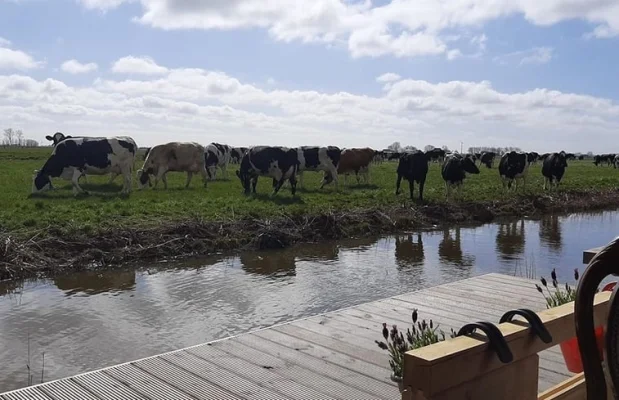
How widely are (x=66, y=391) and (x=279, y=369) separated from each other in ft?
4.79

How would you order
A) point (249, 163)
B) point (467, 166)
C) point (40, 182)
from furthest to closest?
point (467, 166)
point (249, 163)
point (40, 182)

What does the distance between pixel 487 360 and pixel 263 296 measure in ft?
19.3

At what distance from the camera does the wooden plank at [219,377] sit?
395 cm

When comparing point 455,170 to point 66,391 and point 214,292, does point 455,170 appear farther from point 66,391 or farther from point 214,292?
point 66,391

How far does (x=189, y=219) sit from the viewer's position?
39.4ft

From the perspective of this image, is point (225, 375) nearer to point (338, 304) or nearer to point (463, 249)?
point (338, 304)

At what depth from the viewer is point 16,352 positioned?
5934 mm

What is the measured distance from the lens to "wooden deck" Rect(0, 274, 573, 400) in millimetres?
3979

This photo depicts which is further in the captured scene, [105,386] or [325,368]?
[325,368]

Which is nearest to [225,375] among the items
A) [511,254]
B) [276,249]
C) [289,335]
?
[289,335]

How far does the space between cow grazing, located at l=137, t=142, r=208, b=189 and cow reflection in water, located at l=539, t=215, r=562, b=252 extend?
39.0 feet

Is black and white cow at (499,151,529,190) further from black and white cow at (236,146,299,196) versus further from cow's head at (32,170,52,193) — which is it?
cow's head at (32,170,52,193)

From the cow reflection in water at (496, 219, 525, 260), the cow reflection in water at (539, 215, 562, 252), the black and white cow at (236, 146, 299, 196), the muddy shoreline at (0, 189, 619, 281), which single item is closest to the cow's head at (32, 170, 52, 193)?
the black and white cow at (236, 146, 299, 196)

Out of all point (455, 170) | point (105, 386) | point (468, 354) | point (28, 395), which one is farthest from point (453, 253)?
point (468, 354)
